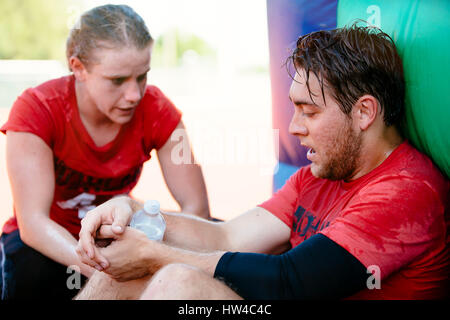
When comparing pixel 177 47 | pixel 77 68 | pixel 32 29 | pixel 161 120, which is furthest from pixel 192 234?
pixel 177 47

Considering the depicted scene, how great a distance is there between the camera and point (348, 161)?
1.40 m

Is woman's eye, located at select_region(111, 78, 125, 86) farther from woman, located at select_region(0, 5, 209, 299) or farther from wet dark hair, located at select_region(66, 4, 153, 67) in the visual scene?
wet dark hair, located at select_region(66, 4, 153, 67)

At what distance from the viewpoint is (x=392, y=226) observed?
118 centimetres

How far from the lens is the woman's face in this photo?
1849 mm

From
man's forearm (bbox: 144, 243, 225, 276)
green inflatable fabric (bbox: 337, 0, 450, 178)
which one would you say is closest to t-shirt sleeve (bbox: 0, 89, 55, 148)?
man's forearm (bbox: 144, 243, 225, 276)

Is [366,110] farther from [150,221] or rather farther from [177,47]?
[177,47]

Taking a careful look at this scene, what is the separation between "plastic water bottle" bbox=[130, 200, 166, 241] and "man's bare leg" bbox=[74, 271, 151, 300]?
153mm

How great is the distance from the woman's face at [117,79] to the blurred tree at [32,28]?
13.1 meters

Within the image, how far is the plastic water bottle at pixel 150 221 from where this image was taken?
4.89 feet

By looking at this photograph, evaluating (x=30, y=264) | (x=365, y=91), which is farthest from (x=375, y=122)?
(x=30, y=264)

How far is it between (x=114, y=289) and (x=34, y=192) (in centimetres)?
57

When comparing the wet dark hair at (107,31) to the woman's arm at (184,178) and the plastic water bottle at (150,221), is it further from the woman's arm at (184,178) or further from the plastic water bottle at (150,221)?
the plastic water bottle at (150,221)
